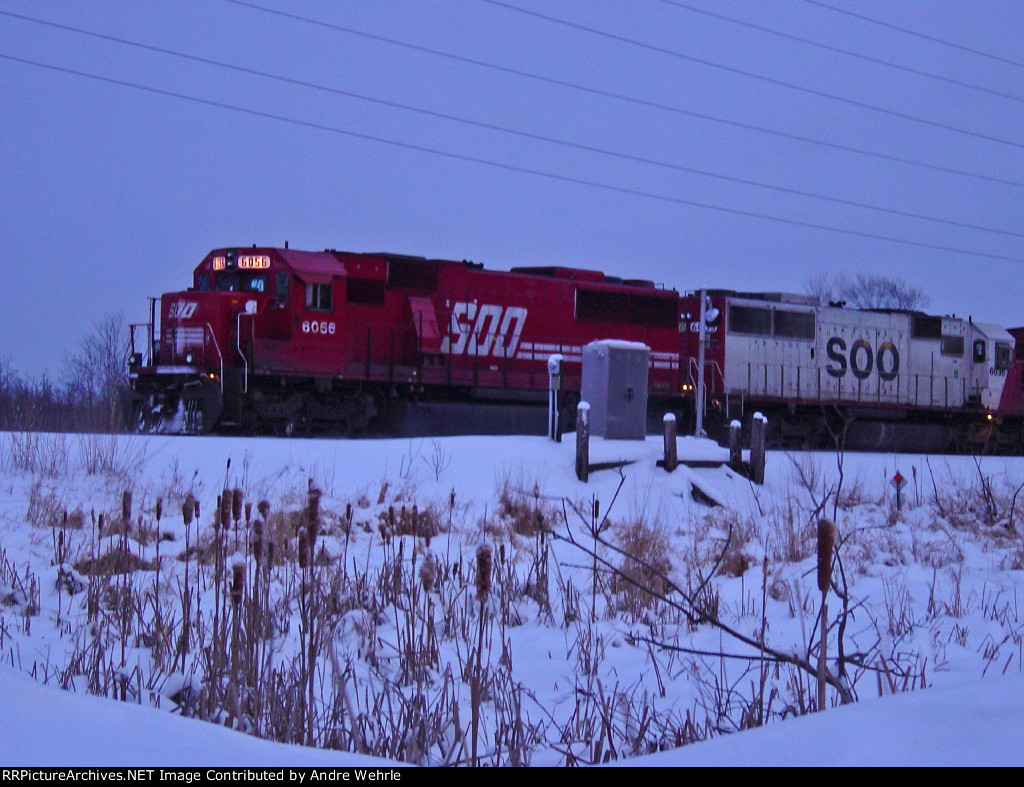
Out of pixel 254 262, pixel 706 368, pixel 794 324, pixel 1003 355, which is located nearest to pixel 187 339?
pixel 254 262

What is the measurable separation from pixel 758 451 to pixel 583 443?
277 cm

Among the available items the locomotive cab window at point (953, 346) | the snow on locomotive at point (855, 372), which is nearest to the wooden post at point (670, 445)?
the snow on locomotive at point (855, 372)

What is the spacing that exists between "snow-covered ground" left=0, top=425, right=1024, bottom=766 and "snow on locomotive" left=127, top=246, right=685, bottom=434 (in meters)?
5.16

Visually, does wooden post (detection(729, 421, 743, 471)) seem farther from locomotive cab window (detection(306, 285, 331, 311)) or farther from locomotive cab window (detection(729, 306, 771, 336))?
locomotive cab window (detection(729, 306, 771, 336))

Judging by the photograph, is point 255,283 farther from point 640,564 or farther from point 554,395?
point 640,564

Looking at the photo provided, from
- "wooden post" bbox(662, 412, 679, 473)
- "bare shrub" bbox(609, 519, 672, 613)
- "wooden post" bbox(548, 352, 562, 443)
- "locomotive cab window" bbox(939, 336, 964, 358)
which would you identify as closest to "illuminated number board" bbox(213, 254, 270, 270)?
"wooden post" bbox(548, 352, 562, 443)

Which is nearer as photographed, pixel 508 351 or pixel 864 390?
pixel 508 351

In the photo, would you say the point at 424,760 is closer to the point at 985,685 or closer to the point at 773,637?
the point at 985,685

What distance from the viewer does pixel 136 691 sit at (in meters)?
3.91

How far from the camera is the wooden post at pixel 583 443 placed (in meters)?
11.3

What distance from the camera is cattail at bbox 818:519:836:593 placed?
2381 mm

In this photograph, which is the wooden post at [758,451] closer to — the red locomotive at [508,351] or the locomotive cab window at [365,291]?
the red locomotive at [508,351]

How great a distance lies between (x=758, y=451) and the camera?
12727 mm

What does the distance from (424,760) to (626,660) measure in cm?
183
